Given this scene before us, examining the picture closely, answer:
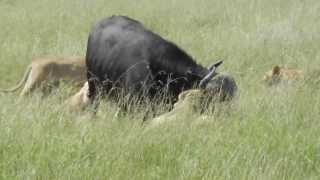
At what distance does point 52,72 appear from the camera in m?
9.05

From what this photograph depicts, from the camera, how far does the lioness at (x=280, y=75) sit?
26.2 ft

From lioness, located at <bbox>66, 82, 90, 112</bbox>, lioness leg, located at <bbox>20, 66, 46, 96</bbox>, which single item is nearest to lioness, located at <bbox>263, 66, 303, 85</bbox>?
lioness, located at <bbox>66, 82, 90, 112</bbox>

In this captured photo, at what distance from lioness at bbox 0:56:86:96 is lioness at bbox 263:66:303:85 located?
2.43 meters

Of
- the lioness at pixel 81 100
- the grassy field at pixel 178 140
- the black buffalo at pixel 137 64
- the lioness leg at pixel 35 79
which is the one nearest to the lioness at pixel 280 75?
the grassy field at pixel 178 140

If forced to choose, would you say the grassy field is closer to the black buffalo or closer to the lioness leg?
the black buffalo

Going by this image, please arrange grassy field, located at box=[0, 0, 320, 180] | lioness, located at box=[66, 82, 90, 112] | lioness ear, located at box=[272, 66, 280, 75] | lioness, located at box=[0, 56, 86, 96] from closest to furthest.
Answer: grassy field, located at box=[0, 0, 320, 180], lioness, located at box=[66, 82, 90, 112], lioness ear, located at box=[272, 66, 280, 75], lioness, located at box=[0, 56, 86, 96]

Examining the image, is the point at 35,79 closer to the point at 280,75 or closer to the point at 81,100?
the point at 81,100

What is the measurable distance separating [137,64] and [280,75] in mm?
1981

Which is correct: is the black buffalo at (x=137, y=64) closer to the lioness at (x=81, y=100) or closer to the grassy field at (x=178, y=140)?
the lioness at (x=81, y=100)

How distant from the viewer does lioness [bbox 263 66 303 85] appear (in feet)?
26.2

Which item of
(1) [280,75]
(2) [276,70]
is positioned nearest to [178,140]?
(1) [280,75]

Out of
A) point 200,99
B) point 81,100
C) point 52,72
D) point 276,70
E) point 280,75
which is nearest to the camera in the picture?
point 200,99

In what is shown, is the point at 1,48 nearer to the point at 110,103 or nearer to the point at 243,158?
the point at 110,103

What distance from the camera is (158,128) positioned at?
15.8ft
